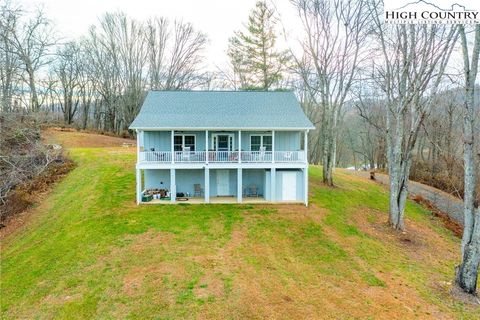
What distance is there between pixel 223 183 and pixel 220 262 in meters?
8.03

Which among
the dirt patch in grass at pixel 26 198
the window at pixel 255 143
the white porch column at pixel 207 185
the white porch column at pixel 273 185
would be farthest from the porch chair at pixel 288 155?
the dirt patch in grass at pixel 26 198

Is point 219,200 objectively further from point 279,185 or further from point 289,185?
point 289,185

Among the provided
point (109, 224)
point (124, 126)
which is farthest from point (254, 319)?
point (124, 126)

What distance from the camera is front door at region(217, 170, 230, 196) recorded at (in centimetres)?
1939

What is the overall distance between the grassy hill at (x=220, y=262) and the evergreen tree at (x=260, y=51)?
58.6 ft

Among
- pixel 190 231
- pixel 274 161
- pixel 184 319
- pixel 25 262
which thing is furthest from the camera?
pixel 274 161

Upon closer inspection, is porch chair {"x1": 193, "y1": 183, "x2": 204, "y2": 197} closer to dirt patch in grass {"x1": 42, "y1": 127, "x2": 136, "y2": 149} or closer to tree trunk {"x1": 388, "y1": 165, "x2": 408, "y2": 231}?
tree trunk {"x1": 388, "y1": 165, "x2": 408, "y2": 231}

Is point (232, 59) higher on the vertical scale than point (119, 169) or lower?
higher

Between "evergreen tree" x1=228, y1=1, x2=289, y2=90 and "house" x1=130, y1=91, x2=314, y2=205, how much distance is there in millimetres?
13681

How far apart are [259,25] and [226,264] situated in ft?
91.1

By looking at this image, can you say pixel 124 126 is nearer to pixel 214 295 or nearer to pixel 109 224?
pixel 109 224

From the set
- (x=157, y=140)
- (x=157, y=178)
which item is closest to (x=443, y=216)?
(x=157, y=178)

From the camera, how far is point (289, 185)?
18.4m

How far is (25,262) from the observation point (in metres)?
12.5
